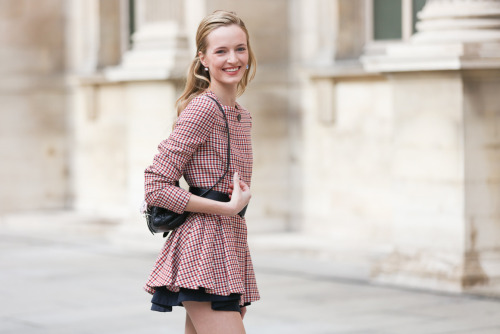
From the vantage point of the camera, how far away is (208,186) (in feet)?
13.6

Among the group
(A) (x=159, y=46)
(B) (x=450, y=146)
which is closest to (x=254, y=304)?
(B) (x=450, y=146)

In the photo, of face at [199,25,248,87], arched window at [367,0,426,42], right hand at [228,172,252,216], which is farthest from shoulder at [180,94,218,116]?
arched window at [367,0,426,42]

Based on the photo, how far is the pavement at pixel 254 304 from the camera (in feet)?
25.3

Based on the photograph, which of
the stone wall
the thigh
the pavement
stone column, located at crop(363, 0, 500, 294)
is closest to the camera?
the thigh

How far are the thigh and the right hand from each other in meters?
0.35

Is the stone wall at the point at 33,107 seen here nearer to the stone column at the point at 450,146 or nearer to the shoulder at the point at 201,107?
the stone column at the point at 450,146

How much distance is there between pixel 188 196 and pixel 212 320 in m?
0.44

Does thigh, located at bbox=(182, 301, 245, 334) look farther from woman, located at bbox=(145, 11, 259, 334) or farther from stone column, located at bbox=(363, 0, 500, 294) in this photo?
stone column, located at bbox=(363, 0, 500, 294)

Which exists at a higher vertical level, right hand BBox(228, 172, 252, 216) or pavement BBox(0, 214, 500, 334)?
right hand BBox(228, 172, 252, 216)

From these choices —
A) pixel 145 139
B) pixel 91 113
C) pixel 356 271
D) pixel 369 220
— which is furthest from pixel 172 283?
pixel 91 113

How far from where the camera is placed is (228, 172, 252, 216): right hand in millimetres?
4070

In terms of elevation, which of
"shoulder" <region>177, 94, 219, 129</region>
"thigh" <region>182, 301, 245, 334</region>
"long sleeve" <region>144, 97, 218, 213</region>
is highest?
"shoulder" <region>177, 94, 219, 129</region>

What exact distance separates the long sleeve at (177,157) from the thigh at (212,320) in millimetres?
350

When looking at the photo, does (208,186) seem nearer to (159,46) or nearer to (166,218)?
(166,218)
